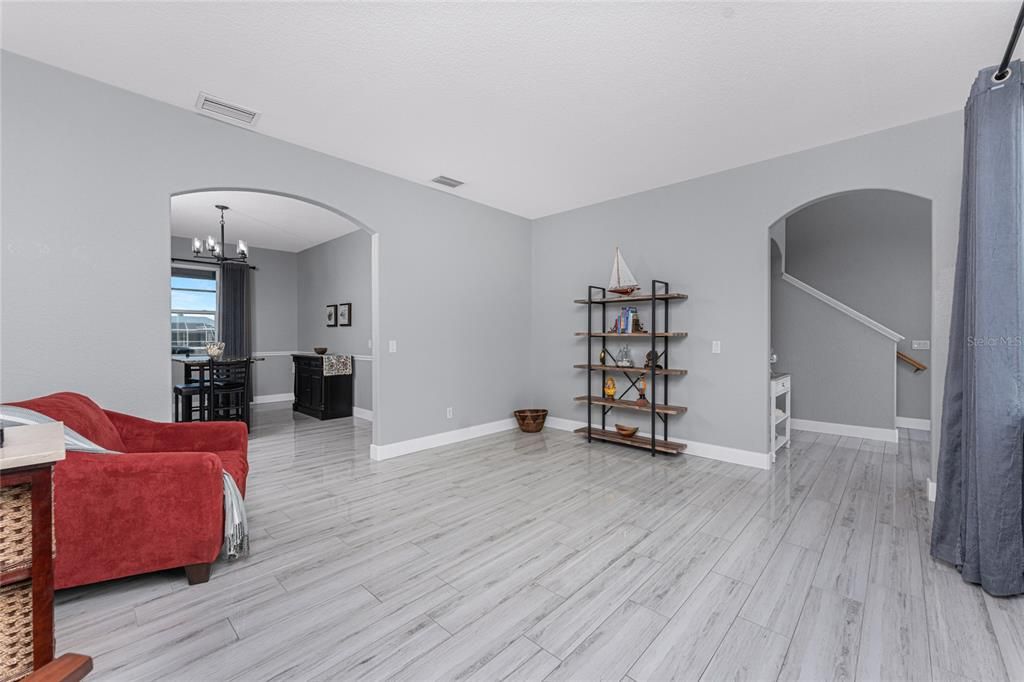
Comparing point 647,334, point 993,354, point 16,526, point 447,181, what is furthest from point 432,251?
point 993,354

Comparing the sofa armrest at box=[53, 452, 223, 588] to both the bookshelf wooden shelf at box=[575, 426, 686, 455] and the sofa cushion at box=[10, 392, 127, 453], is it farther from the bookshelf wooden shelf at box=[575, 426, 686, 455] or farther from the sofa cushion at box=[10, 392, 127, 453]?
the bookshelf wooden shelf at box=[575, 426, 686, 455]

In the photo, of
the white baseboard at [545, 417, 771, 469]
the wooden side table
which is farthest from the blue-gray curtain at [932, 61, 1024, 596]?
the wooden side table

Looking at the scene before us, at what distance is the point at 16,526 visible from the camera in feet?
2.60

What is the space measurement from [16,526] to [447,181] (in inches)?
159

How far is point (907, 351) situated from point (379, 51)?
6.75 metres

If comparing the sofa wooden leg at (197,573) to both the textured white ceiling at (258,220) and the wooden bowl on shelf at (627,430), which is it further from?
the textured white ceiling at (258,220)

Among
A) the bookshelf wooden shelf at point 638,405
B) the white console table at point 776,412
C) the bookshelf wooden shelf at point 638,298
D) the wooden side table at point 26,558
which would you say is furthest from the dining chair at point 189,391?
the white console table at point 776,412

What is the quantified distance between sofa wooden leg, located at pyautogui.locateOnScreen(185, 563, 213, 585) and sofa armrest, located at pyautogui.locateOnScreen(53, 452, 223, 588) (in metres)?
0.04

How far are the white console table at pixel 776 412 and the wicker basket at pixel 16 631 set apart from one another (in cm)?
439

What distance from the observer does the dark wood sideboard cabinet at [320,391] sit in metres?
6.17

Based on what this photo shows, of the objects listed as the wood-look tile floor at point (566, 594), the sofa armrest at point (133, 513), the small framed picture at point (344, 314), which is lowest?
the wood-look tile floor at point (566, 594)

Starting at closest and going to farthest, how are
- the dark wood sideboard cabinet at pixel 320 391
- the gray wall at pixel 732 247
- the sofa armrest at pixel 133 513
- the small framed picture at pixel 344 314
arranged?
1. the sofa armrest at pixel 133 513
2. the gray wall at pixel 732 247
3. the dark wood sideboard cabinet at pixel 320 391
4. the small framed picture at pixel 344 314

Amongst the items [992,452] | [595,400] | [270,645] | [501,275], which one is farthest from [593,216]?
[270,645]

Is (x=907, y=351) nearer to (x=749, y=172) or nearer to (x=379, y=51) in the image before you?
(x=749, y=172)
